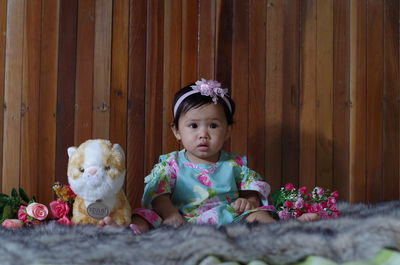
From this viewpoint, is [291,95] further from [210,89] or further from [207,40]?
[210,89]

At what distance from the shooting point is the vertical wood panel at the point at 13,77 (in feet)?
6.67

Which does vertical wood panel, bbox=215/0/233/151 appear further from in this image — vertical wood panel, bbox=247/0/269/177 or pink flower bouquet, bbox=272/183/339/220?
pink flower bouquet, bbox=272/183/339/220

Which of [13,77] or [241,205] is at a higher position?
[13,77]

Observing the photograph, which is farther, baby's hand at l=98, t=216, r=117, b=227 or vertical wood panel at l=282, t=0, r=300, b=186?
vertical wood panel at l=282, t=0, r=300, b=186

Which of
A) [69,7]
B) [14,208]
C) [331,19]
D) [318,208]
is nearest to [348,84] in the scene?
[331,19]

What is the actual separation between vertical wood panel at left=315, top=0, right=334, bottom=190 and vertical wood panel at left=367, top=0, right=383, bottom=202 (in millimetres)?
183

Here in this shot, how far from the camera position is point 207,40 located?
223cm

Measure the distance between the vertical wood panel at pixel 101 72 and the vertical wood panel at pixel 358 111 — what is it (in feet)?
3.60

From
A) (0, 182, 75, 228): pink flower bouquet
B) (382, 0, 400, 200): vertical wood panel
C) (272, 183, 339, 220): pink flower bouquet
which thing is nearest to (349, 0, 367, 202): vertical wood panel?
(382, 0, 400, 200): vertical wood panel

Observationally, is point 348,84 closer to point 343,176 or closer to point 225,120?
point 343,176

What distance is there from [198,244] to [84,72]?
3.94 ft

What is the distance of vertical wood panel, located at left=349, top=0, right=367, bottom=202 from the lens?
7.61 ft

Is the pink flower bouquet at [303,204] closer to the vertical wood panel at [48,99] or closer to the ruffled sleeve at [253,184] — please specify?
the ruffled sleeve at [253,184]

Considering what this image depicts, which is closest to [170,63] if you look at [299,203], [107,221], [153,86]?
[153,86]
